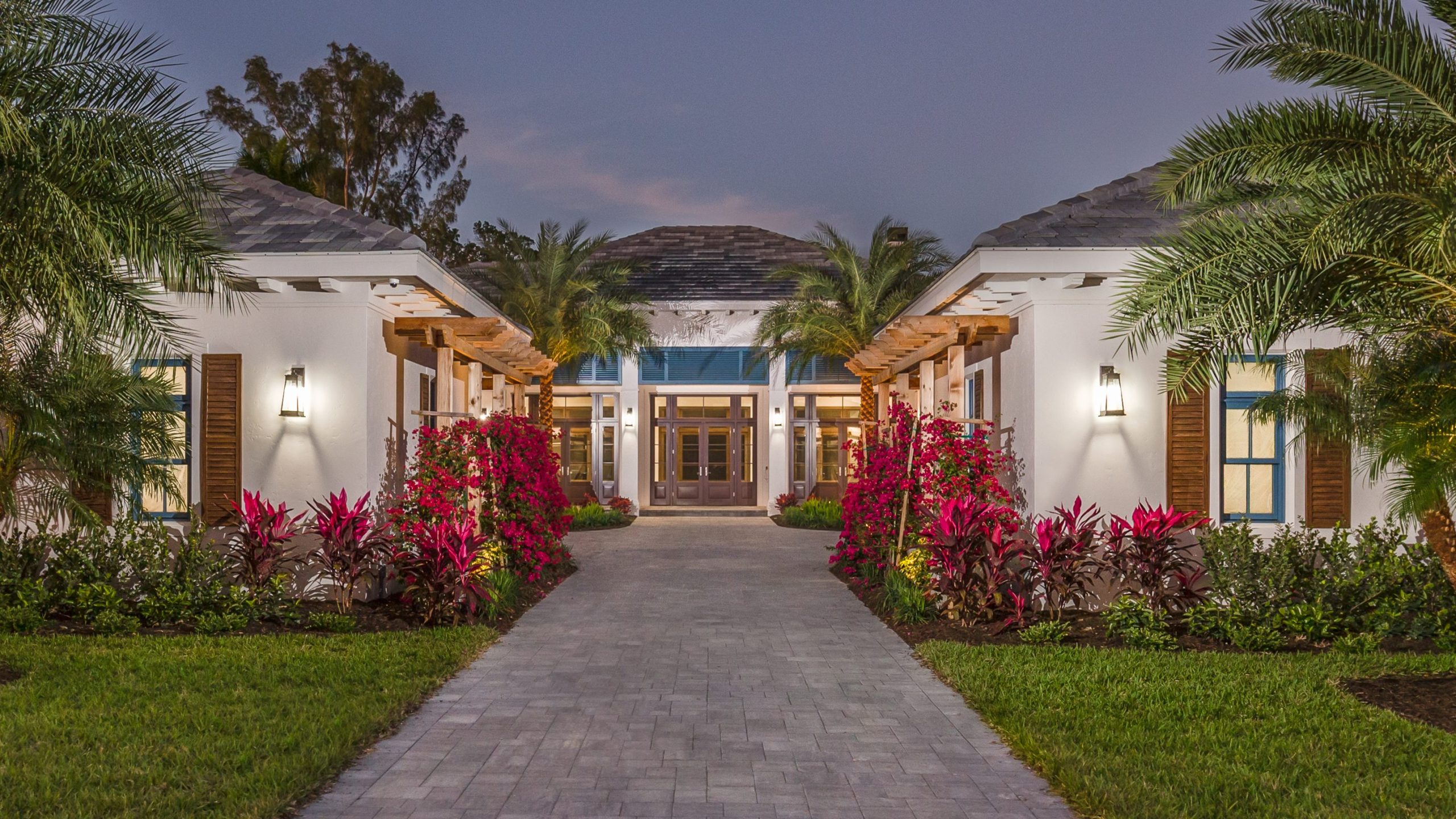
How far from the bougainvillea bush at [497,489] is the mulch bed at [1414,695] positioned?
713 cm

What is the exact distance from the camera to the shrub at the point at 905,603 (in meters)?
8.91

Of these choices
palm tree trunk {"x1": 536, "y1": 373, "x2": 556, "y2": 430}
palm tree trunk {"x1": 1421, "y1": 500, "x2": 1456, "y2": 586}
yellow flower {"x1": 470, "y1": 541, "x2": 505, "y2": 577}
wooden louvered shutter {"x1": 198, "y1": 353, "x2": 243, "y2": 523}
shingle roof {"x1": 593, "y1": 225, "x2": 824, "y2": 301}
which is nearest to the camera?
palm tree trunk {"x1": 1421, "y1": 500, "x2": 1456, "y2": 586}

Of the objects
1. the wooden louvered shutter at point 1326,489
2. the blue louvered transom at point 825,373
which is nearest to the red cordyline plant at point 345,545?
the wooden louvered shutter at point 1326,489

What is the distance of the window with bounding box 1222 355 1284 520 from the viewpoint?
9695mm

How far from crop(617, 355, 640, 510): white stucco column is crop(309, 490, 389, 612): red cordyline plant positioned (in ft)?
46.6

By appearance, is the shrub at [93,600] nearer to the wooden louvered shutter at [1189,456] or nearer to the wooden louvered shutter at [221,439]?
the wooden louvered shutter at [221,439]

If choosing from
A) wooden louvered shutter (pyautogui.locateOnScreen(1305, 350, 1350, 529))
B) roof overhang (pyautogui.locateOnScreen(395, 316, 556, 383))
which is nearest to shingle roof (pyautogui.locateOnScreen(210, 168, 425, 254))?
roof overhang (pyautogui.locateOnScreen(395, 316, 556, 383))

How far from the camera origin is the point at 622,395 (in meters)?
23.7

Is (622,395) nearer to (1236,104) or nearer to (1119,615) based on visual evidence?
(1119,615)

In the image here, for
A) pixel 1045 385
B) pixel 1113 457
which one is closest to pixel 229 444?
pixel 1045 385

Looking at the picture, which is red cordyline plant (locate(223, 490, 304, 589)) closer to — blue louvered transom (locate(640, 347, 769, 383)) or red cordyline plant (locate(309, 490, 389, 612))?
red cordyline plant (locate(309, 490, 389, 612))

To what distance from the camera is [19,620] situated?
26.5 ft

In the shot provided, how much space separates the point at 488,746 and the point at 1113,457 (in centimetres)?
654

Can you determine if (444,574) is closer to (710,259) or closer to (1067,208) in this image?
(1067,208)
